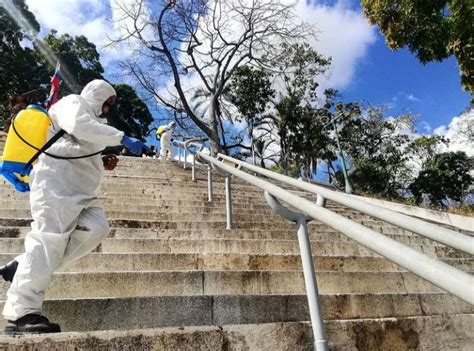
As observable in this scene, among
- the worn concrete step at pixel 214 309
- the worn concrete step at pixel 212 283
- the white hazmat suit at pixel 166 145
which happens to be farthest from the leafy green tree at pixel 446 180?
the worn concrete step at pixel 214 309

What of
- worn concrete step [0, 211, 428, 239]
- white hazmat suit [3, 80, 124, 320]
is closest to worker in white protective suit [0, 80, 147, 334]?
white hazmat suit [3, 80, 124, 320]

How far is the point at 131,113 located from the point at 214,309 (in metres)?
27.6

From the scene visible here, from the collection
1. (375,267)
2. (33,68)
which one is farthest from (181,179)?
(33,68)

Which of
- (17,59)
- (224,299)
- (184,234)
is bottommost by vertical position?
(224,299)

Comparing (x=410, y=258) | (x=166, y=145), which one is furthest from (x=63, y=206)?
(x=166, y=145)

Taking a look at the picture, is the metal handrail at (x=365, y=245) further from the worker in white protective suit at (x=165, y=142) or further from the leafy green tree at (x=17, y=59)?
the leafy green tree at (x=17, y=59)

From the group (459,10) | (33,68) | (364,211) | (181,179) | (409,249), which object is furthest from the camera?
(33,68)

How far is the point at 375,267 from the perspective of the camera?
3312mm

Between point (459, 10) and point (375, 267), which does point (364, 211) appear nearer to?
point (375, 267)

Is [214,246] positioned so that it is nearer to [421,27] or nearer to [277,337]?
[277,337]

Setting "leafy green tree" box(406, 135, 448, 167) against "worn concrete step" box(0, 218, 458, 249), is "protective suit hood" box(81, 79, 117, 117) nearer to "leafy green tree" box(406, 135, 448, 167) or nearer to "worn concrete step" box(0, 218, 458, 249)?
"worn concrete step" box(0, 218, 458, 249)

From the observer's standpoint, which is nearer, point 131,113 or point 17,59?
point 17,59

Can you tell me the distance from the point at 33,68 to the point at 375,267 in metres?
24.5

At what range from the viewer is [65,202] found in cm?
205
